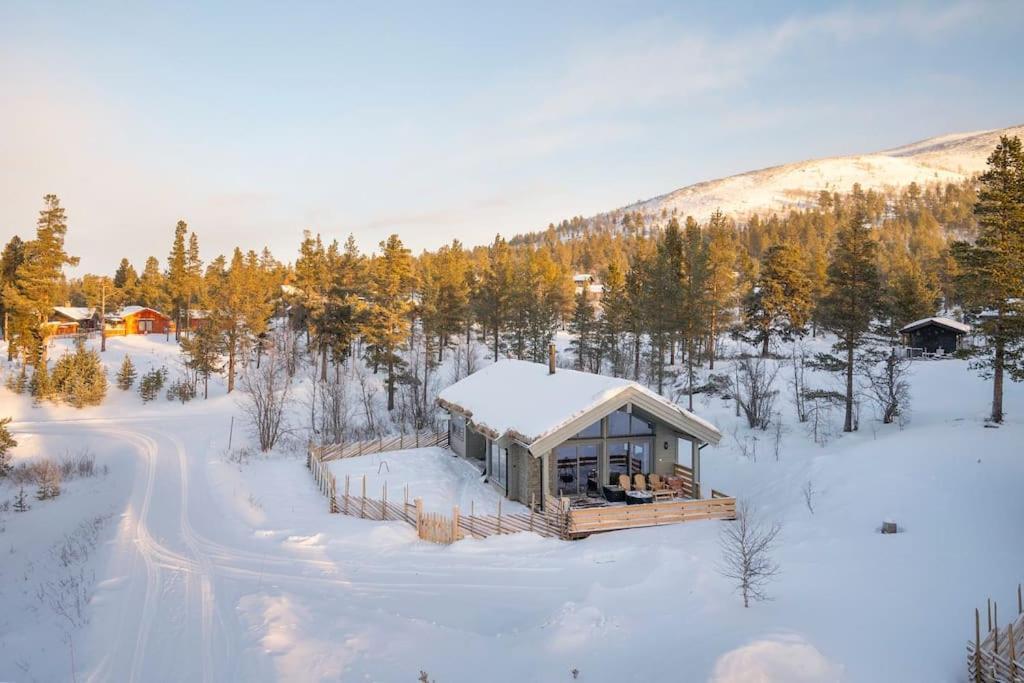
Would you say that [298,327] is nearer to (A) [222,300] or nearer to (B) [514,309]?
(A) [222,300]

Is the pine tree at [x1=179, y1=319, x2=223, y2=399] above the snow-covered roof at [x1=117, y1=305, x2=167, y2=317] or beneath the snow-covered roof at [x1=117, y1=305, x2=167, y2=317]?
beneath

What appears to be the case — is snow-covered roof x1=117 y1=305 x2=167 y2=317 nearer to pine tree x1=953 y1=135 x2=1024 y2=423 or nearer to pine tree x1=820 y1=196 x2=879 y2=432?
pine tree x1=820 y1=196 x2=879 y2=432

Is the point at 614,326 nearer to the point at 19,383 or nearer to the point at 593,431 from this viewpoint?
the point at 593,431

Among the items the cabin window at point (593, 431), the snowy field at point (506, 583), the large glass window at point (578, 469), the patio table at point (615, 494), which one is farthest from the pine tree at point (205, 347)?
the patio table at point (615, 494)

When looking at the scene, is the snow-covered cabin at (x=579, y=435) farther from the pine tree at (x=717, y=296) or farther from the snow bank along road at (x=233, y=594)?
the pine tree at (x=717, y=296)

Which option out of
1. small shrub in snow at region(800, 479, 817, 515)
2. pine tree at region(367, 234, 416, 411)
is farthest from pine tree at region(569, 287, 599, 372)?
small shrub in snow at region(800, 479, 817, 515)

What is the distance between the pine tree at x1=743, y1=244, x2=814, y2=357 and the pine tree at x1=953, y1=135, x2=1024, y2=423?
22062 millimetres

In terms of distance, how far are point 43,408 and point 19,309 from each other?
7.69 metres

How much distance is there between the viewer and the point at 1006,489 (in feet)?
62.7

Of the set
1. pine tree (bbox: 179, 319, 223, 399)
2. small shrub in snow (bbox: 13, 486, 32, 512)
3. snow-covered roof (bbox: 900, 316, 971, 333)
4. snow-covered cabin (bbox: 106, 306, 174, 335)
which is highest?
snow-covered cabin (bbox: 106, 306, 174, 335)

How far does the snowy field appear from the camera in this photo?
1112 cm

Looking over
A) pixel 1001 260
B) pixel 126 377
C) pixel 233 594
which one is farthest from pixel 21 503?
pixel 1001 260

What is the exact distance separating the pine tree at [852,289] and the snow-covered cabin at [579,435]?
13.5 metres

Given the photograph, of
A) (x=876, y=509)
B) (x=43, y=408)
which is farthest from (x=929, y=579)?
(x=43, y=408)
